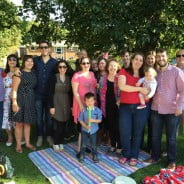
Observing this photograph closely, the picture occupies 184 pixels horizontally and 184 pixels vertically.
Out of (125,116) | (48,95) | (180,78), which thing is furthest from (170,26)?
(48,95)

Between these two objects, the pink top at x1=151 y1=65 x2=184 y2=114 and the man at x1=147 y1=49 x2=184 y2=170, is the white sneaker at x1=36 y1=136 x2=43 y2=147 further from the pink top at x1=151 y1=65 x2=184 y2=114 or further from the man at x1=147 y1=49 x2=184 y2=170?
Result: the pink top at x1=151 y1=65 x2=184 y2=114

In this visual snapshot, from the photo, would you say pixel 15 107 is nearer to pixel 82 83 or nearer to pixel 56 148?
pixel 56 148

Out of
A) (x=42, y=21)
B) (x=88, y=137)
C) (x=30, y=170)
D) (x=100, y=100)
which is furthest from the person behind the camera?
(x=42, y=21)

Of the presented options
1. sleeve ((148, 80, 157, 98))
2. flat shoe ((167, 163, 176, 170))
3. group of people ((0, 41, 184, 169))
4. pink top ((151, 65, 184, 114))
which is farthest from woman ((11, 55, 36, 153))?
flat shoe ((167, 163, 176, 170))

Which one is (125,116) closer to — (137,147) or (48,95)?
(137,147)

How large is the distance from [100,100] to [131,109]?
85cm

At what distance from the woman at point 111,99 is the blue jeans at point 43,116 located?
1.28 m

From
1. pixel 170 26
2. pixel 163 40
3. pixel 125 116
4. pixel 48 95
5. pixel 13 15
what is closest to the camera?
pixel 125 116

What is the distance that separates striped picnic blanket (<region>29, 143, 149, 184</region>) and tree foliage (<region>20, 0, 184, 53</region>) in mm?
2392

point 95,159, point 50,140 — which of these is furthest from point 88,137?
point 50,140

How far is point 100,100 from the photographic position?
5.71 m

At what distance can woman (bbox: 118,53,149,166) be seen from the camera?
4.94 m

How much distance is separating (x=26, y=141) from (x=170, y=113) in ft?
9.68

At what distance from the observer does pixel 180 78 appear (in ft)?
15.6
